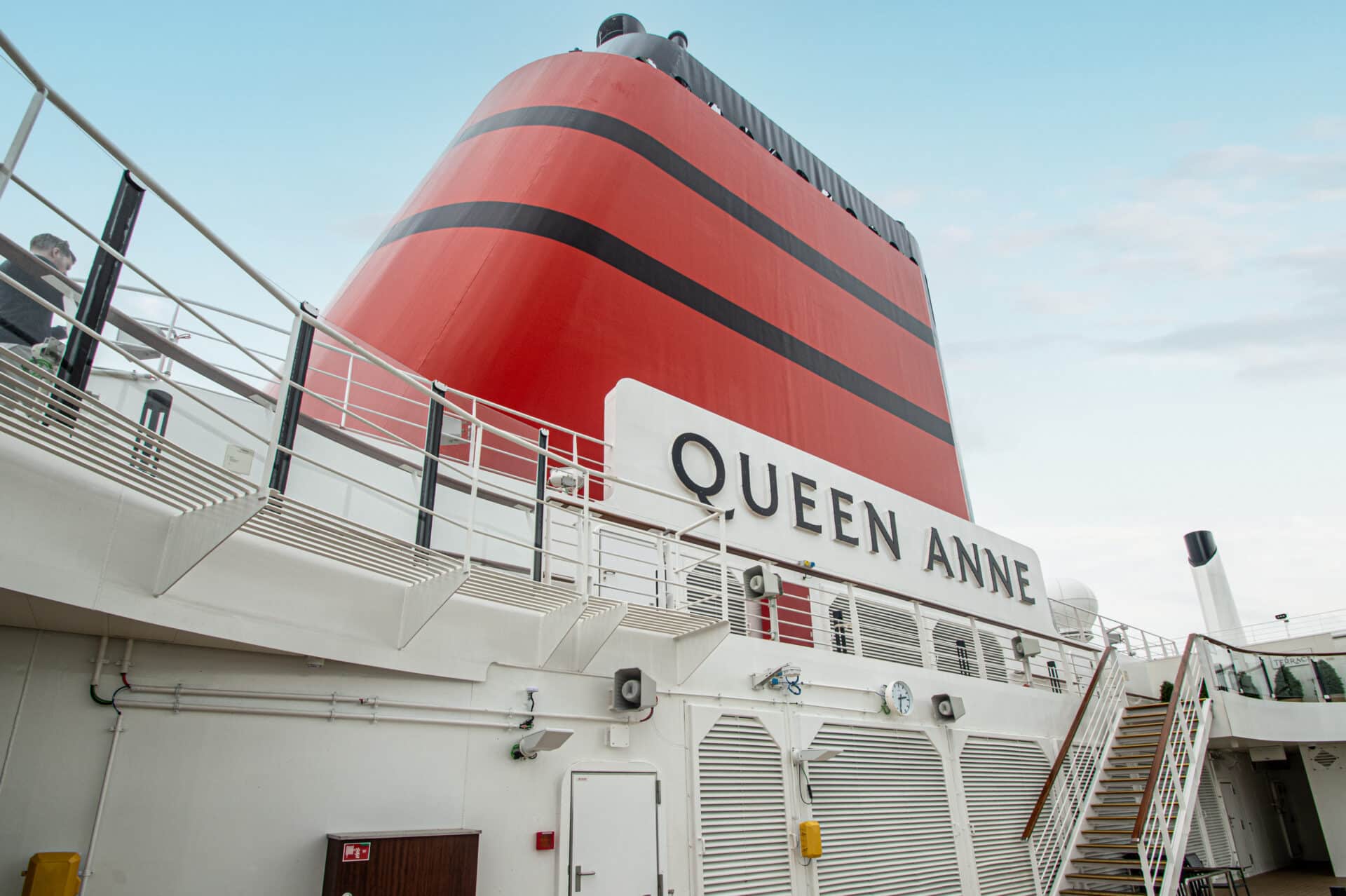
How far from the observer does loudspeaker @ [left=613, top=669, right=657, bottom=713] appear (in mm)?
4527

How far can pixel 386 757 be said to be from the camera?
12.5 ft

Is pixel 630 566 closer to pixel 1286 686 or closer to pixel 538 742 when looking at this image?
pixel 538 742

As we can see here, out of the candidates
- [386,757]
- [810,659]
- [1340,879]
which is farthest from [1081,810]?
[386,757]

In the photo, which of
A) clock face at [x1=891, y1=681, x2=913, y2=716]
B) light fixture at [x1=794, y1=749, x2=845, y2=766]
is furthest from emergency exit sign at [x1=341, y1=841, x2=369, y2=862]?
clock face at [x1=891, y1=681, x2=913, y2=716]

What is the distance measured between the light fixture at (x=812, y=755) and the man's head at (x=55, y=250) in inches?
191

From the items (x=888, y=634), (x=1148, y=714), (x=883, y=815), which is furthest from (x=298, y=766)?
(x=1148, y=714)

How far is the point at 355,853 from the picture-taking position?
333 cm

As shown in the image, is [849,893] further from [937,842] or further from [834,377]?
[834,377]

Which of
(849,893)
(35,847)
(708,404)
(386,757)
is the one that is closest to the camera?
(35,847)

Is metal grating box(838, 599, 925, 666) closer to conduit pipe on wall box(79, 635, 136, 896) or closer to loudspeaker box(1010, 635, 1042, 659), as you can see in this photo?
loudspeaker box(1010, 635, 1042, 659)

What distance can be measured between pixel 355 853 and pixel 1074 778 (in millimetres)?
7085

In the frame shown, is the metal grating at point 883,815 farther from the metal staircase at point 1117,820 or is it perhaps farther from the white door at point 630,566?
→ the white door at point 630,566

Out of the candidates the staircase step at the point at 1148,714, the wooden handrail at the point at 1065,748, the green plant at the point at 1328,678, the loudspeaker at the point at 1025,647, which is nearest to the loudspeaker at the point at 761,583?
the wooden handrail at the point at 1065,748

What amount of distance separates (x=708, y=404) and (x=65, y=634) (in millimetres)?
5195
